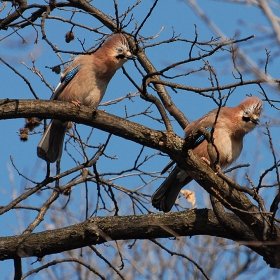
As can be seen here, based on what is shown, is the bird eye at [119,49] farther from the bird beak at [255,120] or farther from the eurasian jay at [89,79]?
the bird beak at [255,120]

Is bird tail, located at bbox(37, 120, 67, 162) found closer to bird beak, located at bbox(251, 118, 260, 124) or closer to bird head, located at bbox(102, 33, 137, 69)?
bird head, located at bbox(102, 33, 137, 69)

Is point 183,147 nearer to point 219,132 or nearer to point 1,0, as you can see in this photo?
point 219,132

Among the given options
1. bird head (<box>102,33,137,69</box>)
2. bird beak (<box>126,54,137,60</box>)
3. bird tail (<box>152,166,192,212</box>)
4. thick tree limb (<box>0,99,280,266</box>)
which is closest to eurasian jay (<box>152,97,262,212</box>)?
bird tail (<box>152,166,192,212</box>)

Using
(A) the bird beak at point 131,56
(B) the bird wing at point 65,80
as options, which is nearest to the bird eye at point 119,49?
(A) the bird beak at point 131,56

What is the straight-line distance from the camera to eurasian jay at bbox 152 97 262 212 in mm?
7023

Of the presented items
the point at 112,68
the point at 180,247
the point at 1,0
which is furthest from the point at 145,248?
the point at 1,0

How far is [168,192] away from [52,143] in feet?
4.63

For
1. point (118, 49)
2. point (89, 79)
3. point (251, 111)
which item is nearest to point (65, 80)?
point (89, 79)

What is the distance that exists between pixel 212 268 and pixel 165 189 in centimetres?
632

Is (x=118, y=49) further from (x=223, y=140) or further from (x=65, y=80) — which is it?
(x=223, y=140)

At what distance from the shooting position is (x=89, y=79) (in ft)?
24.6

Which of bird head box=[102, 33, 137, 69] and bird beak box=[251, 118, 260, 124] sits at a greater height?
bird head box=[102, 33, 137, 69]

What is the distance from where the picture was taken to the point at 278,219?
507 cm

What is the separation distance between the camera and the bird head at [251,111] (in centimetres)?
719
